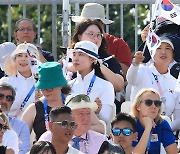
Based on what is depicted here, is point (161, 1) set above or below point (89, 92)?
above

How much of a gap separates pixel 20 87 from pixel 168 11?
2091 mm

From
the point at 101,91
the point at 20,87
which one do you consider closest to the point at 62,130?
the point at 101,91

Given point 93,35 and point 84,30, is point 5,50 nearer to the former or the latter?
point 84,30

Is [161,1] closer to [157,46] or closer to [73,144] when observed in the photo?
[157,46]

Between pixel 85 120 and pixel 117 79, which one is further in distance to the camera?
pixel 117 79

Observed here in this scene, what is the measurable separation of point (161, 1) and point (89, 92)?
1737 mm

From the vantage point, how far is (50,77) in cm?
1266

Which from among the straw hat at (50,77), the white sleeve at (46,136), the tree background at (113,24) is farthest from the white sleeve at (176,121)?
the tree background at (113,24)

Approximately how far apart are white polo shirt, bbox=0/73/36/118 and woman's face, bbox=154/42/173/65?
1526mm

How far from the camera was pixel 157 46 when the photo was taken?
1377cm

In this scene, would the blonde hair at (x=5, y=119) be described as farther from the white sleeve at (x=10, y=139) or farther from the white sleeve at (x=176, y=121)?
the white sleeve at (x=176, y=121)

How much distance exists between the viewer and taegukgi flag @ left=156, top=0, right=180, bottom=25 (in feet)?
46.0

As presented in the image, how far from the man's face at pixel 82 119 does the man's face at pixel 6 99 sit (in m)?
0.89

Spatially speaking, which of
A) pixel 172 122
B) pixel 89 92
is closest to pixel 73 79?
pixel 89 92
